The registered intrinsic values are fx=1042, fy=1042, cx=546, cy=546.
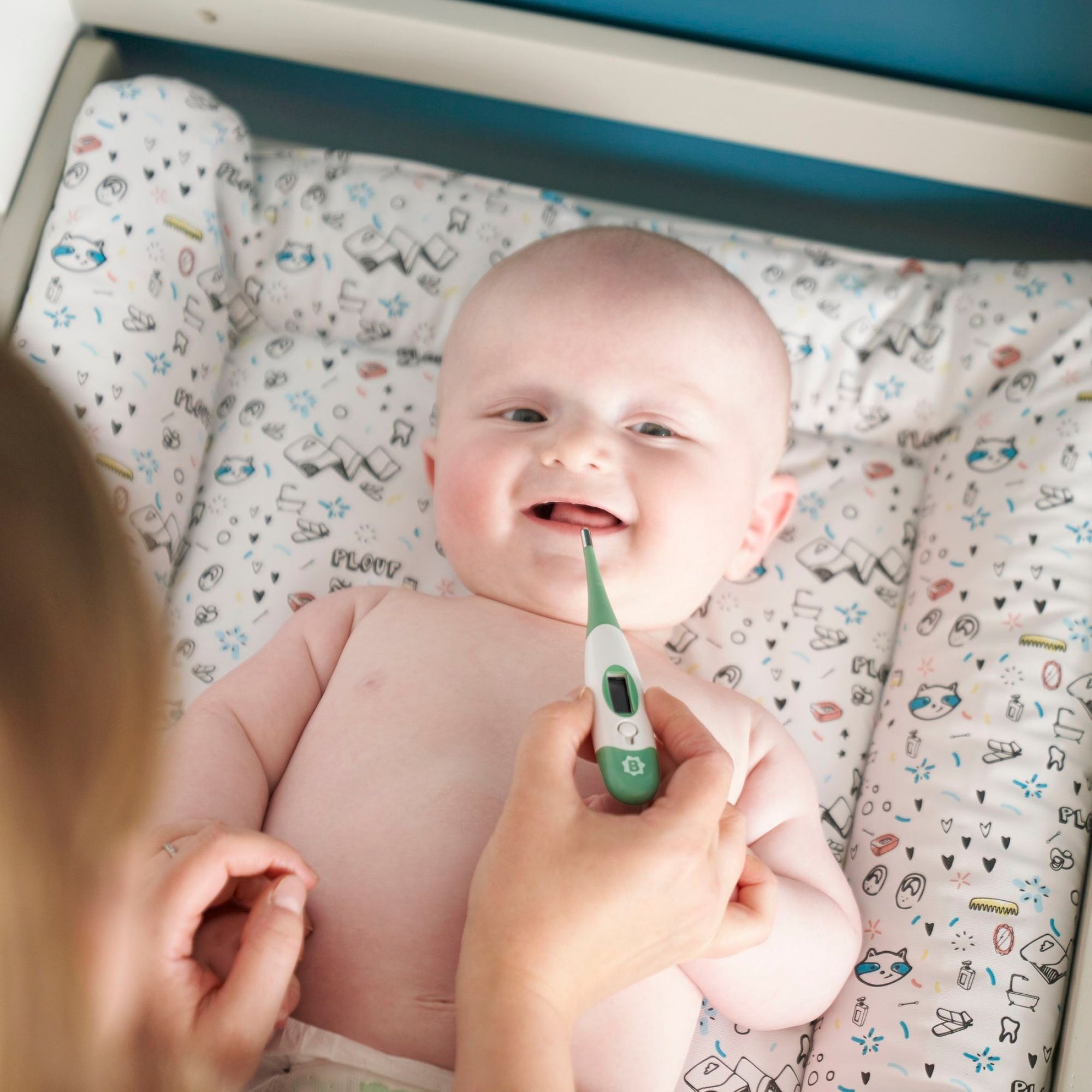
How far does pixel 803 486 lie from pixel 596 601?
28.5 inches

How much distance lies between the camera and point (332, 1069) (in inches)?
34.5

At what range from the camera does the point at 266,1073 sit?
91 centimetres

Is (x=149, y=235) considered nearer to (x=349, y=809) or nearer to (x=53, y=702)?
(x=349, y=809)

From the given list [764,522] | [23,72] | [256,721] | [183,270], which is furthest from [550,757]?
[23,72]

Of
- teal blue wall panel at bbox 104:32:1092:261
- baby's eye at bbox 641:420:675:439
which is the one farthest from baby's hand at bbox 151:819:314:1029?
teal blue wall panel at bbox 104:32:1092:261

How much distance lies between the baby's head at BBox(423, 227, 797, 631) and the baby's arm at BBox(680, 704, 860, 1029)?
213mm

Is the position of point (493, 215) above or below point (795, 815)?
above

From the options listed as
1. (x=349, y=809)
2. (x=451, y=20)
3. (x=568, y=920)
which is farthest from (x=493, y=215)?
(x=568, y=920)

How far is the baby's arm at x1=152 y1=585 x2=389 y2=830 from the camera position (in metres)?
1.02

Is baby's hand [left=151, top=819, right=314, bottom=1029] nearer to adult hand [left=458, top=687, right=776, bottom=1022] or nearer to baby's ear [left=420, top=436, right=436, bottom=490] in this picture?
adult hand [left=458, top=687, right=776, bottom=1022]

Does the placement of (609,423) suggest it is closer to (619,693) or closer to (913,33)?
(619,693)

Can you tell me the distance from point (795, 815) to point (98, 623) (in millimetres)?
829

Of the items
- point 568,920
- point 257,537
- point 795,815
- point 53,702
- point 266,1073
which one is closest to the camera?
point 53,702

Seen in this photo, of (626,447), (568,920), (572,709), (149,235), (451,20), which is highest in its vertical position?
(451,20)
